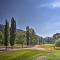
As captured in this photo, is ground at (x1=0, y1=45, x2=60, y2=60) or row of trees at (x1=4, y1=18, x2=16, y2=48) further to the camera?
row of trees at (x1=4, y1=18, x2=16, y2=48)

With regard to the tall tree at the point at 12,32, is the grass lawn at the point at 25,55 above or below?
below

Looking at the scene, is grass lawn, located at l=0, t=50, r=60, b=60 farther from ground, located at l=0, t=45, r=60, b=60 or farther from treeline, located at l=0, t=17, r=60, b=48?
treeline, located at l=0, t=17, r=60, b=48

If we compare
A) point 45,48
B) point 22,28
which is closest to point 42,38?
point 45,48

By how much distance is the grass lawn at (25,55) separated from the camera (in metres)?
3.35

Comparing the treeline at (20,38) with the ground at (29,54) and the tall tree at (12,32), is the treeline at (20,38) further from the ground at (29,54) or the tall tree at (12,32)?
the ground at (29,54)

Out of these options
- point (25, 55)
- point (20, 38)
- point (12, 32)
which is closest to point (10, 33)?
point (12, 32)

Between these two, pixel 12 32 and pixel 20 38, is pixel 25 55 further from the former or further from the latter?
pixel 12 32

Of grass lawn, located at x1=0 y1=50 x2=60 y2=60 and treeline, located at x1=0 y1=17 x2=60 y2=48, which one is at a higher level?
treeline, located at x1=0 y1=17 x2=60 y2=48

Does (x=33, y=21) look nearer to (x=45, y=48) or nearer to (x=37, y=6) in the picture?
(x=37, y=6)

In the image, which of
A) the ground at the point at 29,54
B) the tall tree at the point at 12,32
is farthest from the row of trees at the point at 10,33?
the ground at the point at 29,54

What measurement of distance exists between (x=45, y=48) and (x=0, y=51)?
95cm

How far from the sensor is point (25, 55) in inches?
134

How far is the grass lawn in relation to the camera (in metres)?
3.35

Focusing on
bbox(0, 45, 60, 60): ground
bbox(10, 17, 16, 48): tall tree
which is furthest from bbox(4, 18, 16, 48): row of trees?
bbox(0, 45, 60, 60): ground
